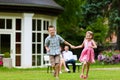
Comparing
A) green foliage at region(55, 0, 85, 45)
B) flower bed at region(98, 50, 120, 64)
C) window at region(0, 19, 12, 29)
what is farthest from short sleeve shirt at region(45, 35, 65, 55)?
green foliage at region(55, 0, 85, 45)

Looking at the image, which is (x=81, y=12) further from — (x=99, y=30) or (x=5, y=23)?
(x=99, y=30)

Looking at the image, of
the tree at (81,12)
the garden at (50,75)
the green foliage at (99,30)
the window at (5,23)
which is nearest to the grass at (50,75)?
the garden at (50,75)

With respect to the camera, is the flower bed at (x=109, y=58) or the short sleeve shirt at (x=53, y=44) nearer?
the short sleeve shirt at (x=53, y=44)

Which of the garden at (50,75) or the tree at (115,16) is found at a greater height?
the tree at (115,16)

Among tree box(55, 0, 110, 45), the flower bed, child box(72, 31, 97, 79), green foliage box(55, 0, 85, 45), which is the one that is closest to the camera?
child box(72, 31, 97, 79)

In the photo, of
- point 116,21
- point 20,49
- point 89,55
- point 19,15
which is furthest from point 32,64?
point 89,55

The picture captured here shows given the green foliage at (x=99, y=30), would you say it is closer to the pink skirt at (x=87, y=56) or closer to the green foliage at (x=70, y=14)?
the green foliage at (x=70, y=14)

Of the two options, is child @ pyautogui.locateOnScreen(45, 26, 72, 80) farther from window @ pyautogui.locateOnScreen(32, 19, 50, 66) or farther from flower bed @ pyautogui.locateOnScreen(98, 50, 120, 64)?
flower bed @ pyautogui.locateOnScreen(98, 50, 120, 64)

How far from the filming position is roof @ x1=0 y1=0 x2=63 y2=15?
1166 inches

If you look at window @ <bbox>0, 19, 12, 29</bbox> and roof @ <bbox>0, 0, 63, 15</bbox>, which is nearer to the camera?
roof @ <bbox>0, 0, 63, 15</bbox>

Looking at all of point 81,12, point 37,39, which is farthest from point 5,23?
point 81,12

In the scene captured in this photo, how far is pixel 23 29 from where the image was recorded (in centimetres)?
3059

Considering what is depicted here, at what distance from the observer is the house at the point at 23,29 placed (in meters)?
30.0

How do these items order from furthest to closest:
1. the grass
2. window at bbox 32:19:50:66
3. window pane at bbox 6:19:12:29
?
1. window at bbox 32:19:50:66
2. window pane at bbox 6:19:12:29
3. the grass
